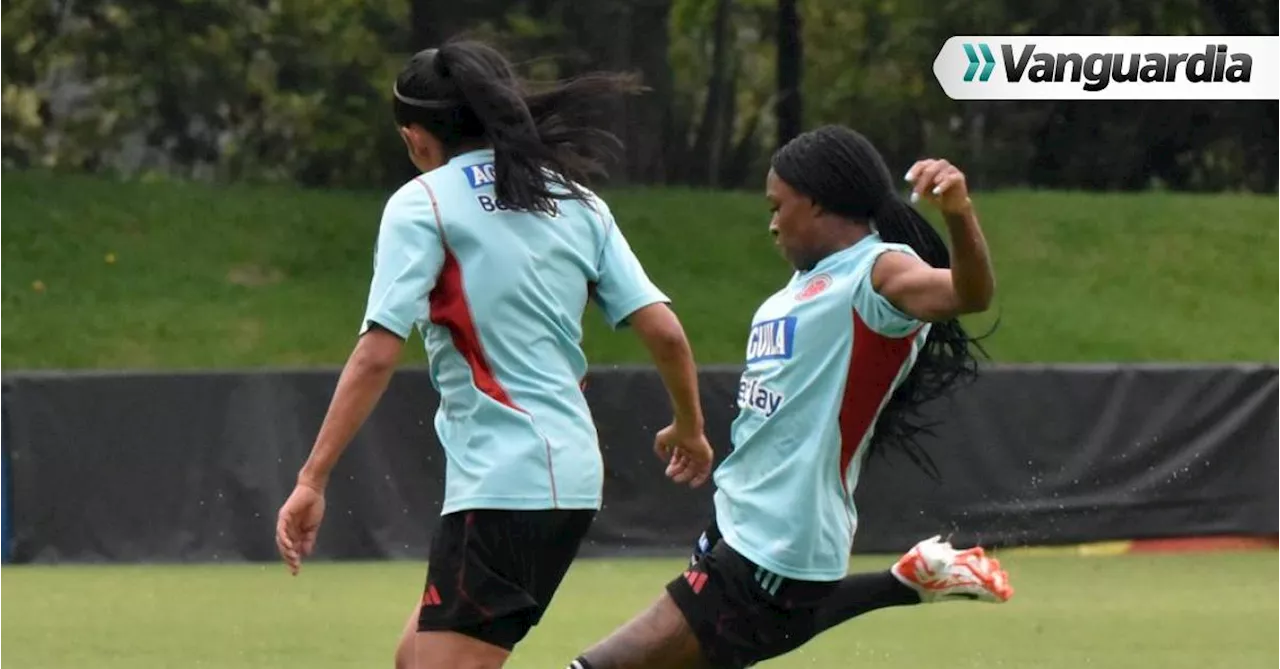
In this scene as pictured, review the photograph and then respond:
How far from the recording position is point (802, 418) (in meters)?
4.72

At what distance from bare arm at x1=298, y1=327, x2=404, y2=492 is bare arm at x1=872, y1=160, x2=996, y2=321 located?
42.0 inches

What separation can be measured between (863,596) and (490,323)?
141 centimetres

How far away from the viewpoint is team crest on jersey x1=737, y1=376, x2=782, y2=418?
187 inches

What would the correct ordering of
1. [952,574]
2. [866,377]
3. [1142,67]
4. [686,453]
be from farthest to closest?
[1142,67], [952,574], [686,453], [866,377]

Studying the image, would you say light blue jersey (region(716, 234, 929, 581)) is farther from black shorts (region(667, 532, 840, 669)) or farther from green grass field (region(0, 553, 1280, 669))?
green grass field (region(0, 553, 1280, 669))

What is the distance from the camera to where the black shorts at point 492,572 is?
13.9 ft

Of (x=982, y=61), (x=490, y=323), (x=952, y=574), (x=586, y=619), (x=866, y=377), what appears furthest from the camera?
(x=982, y=61)

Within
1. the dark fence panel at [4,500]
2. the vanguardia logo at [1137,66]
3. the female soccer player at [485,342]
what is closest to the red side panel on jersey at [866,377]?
the female soccer player at [485,342]

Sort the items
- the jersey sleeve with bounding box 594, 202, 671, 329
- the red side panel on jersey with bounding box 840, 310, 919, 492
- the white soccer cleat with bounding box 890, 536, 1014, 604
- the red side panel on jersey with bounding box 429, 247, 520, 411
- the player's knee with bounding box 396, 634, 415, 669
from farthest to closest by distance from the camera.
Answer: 1. the white soccer cleat with bounding box 890, 536, 1014, 604
2. the red side panel on jersey with bounding box 840, 310, 919, 492
3. the jersey sleeve with bounding box 594, 202, 671, 329
4. the player's knee with bounding box 396, 634, 415, 669
5. the red side panel on jersey with bounding box 429, 247, 520, 411

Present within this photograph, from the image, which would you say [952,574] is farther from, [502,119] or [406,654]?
[502,119]

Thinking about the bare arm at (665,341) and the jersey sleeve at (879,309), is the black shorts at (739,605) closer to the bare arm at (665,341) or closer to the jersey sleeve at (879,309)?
the bare arm at (665,341)

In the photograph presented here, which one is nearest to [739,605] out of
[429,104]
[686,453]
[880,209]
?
[686,453]

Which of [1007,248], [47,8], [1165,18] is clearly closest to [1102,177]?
[1165,18]

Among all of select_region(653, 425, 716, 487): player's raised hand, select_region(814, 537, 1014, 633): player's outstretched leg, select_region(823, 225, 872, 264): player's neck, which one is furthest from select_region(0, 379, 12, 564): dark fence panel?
select_region(823, 225, 872, 264): player's neck
